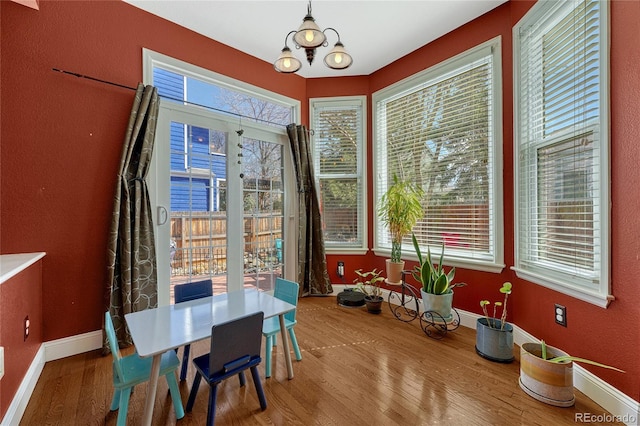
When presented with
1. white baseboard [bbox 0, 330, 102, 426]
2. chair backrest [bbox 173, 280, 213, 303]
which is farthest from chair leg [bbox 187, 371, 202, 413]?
white baseboard [bbox 0, 330, 102, 426]

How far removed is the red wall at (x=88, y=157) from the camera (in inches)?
63.5

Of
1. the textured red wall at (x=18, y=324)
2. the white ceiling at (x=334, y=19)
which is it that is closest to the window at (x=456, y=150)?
the white ceiling at (x=334, y=19)

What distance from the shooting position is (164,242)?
8.83 feet

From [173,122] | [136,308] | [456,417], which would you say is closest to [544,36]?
[456,417]

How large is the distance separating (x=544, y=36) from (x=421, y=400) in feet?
9.19

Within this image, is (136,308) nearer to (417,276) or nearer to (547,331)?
(417,276)

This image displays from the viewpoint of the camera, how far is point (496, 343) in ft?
7.04

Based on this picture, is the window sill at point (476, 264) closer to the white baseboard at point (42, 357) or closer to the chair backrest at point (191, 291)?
the chair backrest at point (191, 291)

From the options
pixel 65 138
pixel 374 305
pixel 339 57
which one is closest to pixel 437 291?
pixel 374 305

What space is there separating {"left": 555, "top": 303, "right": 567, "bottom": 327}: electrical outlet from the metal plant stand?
0.78 meters

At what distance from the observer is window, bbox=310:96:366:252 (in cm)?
382

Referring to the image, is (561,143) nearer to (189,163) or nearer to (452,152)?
(452,152)

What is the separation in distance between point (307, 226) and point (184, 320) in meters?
2.24

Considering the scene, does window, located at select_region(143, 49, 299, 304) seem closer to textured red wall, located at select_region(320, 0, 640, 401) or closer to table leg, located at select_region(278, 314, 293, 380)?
table leg, located at select_region(278, 314, 293, 380)
